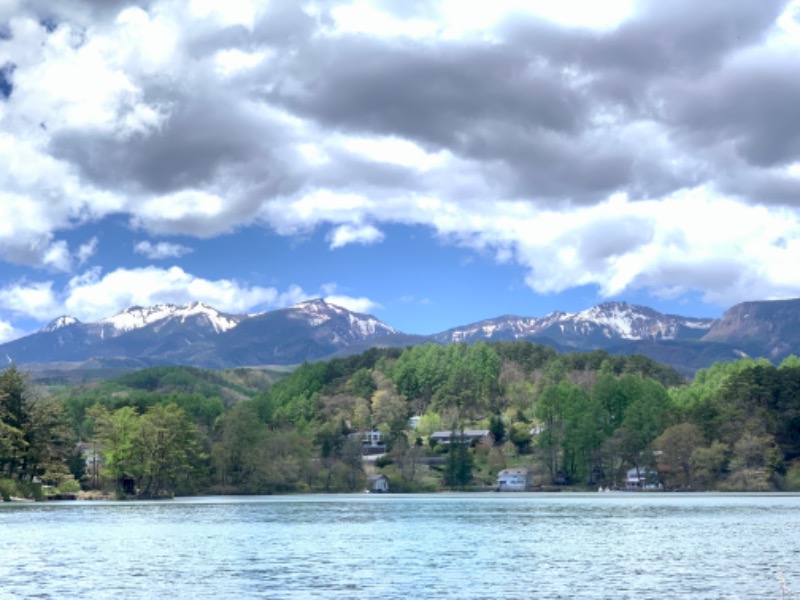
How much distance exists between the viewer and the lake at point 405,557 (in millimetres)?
36188

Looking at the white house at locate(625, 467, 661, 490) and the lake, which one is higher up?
the lake

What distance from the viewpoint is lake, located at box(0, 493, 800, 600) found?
3619cm

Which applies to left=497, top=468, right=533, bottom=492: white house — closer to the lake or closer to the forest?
the forest

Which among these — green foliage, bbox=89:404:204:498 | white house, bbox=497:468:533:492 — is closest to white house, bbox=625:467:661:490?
white house, bbox=497:468:533:492

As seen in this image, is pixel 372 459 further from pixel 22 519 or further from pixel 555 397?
pixel 22 519

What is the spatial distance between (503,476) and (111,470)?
76879mm

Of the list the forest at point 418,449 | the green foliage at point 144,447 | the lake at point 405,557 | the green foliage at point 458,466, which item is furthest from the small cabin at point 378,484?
the lake at point 405,557

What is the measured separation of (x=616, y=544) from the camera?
182 feet

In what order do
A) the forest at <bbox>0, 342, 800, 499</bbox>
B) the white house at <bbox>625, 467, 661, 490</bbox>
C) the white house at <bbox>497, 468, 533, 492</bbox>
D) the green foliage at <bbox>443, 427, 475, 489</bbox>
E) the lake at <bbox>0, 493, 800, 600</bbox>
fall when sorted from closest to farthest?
the lake at <bbox>0, 493, 800, 600</bbox>, the forest at <bbox>0, 342, 800, 499</bbox>, the white house at <bbox>625, 467, 661, 490</bbox>, the green foliage at <bbox>443, 427, 475, 489</bbox>, the white house at <bbox>497, 468, 533, 492</bbox>

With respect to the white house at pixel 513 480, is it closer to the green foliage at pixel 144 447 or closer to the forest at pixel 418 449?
the forest at pixel 418 449

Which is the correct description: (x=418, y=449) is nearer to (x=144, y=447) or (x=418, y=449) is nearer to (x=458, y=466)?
(x=458, y=466)

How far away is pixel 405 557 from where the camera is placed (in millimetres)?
48719

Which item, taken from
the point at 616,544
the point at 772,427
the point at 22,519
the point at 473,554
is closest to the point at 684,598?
the point at 473,554

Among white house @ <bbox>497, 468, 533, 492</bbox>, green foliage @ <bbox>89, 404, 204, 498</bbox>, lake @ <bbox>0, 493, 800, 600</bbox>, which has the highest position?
green foliage @ <bbox>89, 404, 204, 498</bbox>
